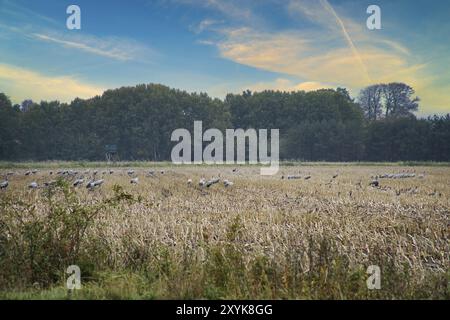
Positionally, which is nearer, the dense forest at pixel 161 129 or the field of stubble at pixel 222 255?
the field of stubble at pixel 222 255

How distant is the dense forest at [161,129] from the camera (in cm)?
6169

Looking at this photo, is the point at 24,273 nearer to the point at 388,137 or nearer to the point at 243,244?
the point at 243,244

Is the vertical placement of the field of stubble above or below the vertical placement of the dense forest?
below

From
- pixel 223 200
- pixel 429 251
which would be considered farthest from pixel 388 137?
pixel 429 251

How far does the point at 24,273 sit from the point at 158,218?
11.9ft

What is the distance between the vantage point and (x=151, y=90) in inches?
2793

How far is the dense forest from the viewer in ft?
202

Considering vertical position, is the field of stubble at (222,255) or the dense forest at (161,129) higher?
the dense forest at (161,129)

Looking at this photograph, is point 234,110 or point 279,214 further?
point 234,110

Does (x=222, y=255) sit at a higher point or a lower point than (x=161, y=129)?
lower

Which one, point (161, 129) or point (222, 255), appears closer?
point (222, 255)

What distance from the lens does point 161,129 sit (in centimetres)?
6700

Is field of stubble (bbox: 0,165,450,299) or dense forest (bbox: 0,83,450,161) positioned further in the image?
dense forest (bbox: 0,83,450,161)
